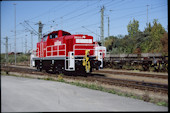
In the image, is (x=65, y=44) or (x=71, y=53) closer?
(x=71, y=53)

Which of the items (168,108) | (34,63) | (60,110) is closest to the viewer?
(60,110)

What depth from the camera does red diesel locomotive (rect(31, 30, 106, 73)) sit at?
14.4m

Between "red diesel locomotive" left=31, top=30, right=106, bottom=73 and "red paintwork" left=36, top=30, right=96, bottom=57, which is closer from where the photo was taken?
"red diesel locomotive" left=31, top=30, right=106, bottom=73

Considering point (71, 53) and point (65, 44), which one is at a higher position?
point (65, 44)

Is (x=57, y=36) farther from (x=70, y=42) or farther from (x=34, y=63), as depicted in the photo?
(x=34, y=63)

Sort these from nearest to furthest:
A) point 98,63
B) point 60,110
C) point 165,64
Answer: point 60,110, point 98,63, point 165,64

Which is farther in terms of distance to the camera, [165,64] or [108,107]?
[165,64]

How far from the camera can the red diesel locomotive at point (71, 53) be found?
1445cm

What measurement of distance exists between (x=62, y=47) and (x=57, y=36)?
152 centimetres

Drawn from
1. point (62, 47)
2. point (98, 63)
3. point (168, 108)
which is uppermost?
point (62, 47)

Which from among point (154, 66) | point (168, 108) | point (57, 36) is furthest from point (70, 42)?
point (168, 108)

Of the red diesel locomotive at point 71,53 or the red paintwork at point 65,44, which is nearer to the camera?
the red diesel locomotive at point 71,53

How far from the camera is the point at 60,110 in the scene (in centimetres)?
493

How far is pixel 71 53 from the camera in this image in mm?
14094
